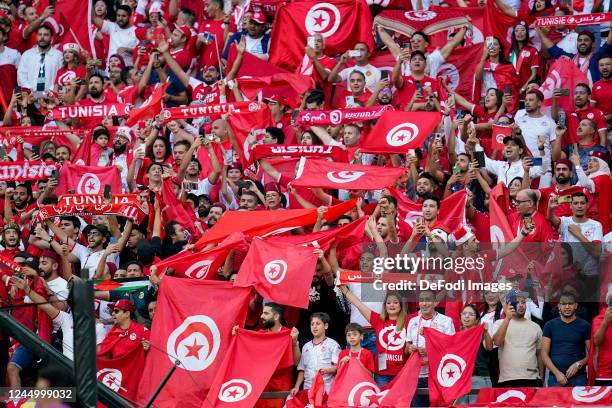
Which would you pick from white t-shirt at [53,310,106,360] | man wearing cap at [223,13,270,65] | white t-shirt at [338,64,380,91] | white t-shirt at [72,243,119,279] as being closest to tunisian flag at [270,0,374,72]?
man wearing cap at [223,13,270,65]

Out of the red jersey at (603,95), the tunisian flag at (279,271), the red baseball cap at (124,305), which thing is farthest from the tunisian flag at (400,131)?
the red baseball cap at (124,305)

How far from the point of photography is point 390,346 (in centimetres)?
1491

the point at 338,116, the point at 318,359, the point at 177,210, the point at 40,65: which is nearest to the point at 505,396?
the point at 318,359

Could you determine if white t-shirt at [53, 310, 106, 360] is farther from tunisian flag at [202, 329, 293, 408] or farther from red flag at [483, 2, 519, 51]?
red flag at [483, 2, 519, 51]

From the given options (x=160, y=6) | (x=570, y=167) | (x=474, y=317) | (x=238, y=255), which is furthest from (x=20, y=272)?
(x=160, y=6)

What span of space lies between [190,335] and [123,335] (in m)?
0.69

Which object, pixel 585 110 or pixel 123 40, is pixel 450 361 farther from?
pixel 123 40

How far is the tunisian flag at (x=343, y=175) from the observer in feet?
54.2

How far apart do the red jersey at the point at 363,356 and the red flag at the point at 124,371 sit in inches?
79.8

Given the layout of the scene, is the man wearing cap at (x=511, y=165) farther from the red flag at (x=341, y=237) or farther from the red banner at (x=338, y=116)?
the red flag at (x=341, y=237)

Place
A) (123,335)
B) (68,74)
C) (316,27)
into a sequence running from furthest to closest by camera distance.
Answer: (68,74)
(316,27)
(123,335)

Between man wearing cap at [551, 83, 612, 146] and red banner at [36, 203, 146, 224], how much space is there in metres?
4.95

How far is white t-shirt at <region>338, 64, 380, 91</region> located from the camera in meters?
19.6

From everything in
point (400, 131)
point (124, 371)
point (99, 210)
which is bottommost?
point (124, 371)
